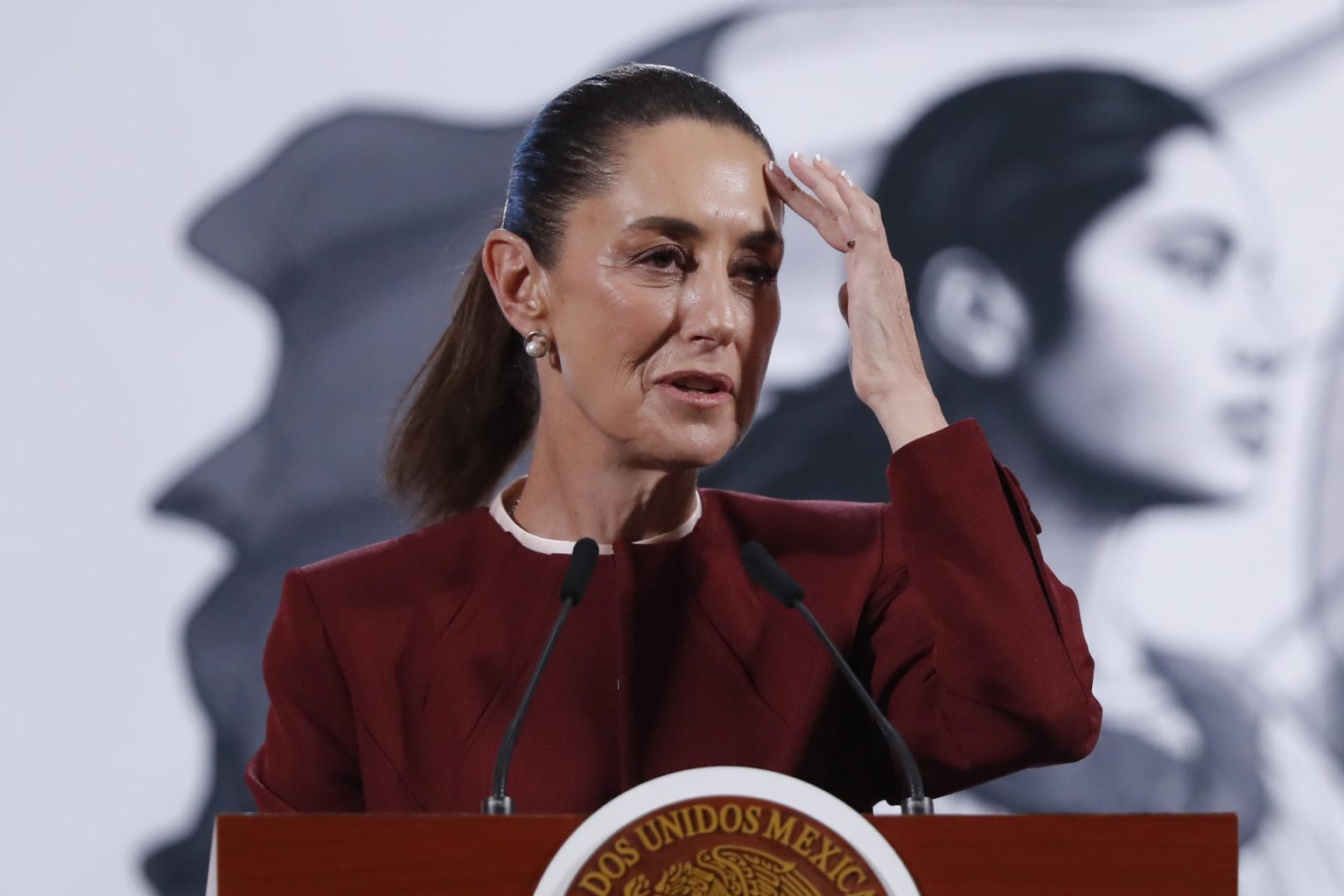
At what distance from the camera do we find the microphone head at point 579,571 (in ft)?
4.21

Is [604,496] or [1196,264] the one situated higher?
[1196,264]

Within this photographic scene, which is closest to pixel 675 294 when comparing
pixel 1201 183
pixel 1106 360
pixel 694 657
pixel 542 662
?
pixel 694 657

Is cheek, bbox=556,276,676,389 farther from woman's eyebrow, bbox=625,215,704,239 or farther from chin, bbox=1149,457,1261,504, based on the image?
chin, bbox=1149,457,1261,504

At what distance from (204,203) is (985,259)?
1.22 m

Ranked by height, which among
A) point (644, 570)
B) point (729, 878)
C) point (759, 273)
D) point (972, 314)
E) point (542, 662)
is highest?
point (972, 314)

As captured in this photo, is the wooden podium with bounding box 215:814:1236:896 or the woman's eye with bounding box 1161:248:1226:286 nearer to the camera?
the wooden podium with bounding box 215:814:1236:896

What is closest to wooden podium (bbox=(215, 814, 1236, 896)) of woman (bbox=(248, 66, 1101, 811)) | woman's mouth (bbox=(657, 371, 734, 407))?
woman (bbox=(248, 66, 1101, 811))

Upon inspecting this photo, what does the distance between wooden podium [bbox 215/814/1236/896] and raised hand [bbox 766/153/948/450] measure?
0.52m

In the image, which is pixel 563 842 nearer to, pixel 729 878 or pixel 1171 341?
pixel 729 878

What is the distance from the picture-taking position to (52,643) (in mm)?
2287

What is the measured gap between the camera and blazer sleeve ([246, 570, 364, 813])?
1651mm

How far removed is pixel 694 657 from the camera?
1.62 meters

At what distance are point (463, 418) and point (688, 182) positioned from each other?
45 centimetres

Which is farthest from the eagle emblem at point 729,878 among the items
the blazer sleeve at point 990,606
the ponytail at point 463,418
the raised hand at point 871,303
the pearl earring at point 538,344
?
the ponytail at point 463,418
